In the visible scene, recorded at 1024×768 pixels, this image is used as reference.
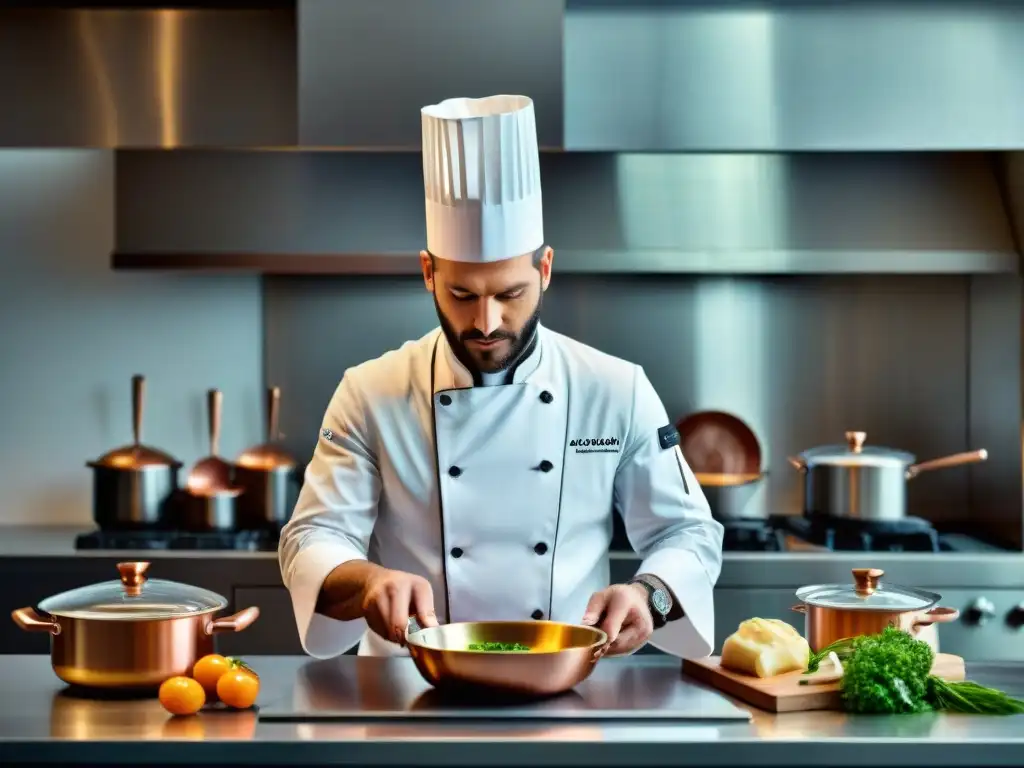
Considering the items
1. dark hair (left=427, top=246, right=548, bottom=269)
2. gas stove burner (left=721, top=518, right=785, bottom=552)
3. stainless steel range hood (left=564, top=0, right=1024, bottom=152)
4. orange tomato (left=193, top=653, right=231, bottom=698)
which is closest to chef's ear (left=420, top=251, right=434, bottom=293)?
dark hair (left=427, top=246, right=548, bottom=269)

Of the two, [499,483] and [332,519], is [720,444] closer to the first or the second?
[499,483]

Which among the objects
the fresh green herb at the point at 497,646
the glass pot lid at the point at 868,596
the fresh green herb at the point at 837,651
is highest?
the glass pot lid at the point at 868,596

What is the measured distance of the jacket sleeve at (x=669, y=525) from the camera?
86.5 inches

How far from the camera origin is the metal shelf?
12.4ft

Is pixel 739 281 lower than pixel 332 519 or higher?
higher

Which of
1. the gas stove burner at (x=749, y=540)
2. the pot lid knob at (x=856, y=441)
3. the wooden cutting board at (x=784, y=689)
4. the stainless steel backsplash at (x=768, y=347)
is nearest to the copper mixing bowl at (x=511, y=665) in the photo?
the wooden cutting board at (x=784, y=689)

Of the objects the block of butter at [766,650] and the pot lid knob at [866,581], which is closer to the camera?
the block of butter at [766,650]

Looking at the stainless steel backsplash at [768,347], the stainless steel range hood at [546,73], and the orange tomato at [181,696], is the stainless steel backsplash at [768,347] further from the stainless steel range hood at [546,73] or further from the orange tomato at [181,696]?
the orange tomato at [181,696]

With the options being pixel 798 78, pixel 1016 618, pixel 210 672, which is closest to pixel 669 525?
pixel 210 672

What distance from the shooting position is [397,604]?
1944 mm

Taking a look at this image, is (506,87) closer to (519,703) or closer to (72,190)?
(72,190)

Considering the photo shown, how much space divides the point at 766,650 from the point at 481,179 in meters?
0.93

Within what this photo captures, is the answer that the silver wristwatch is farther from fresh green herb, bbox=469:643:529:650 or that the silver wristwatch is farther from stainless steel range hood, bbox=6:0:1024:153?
stainless steel range hood, bbox=6:0:1024:153

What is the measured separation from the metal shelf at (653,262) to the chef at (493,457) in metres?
1.20
